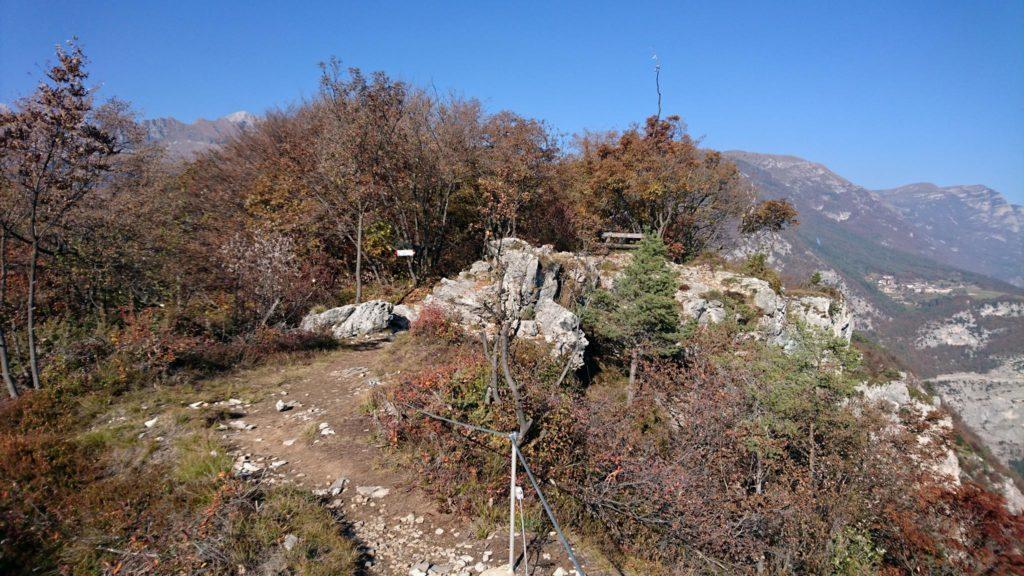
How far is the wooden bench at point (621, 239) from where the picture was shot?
2089 centimetres

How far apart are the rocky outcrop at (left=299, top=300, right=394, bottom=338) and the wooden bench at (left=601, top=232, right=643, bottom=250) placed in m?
12.2

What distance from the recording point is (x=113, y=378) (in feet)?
26.3

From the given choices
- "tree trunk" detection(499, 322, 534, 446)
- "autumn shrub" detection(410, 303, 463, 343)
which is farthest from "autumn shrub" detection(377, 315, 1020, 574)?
"autumn shrub" detection(410, 303, 463, 343)

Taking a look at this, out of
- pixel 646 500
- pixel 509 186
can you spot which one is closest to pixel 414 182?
pixel 509 186

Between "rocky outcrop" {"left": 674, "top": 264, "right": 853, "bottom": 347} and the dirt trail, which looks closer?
the dirt trail

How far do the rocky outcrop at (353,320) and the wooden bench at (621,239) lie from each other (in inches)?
481

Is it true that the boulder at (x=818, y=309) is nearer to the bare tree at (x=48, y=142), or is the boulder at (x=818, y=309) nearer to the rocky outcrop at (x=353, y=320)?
the rocky outcrop at (x=353, y=320)

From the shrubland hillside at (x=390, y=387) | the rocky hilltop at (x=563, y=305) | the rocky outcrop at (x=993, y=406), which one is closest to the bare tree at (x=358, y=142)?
the shrubland hillside at (x=390, y=387)

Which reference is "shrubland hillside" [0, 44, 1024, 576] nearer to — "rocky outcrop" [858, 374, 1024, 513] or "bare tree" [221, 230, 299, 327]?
"bare tree" [221, 230, 299, 327]

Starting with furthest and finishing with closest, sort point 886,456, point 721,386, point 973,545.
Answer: point 721,386 < point 886,456 < point 973,545

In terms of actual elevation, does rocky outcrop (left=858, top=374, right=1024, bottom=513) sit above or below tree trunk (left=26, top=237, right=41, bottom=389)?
below

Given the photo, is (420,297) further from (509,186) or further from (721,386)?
(721,386)

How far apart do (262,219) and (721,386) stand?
1768 centimetres

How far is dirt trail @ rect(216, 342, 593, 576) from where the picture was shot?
4500 mm
